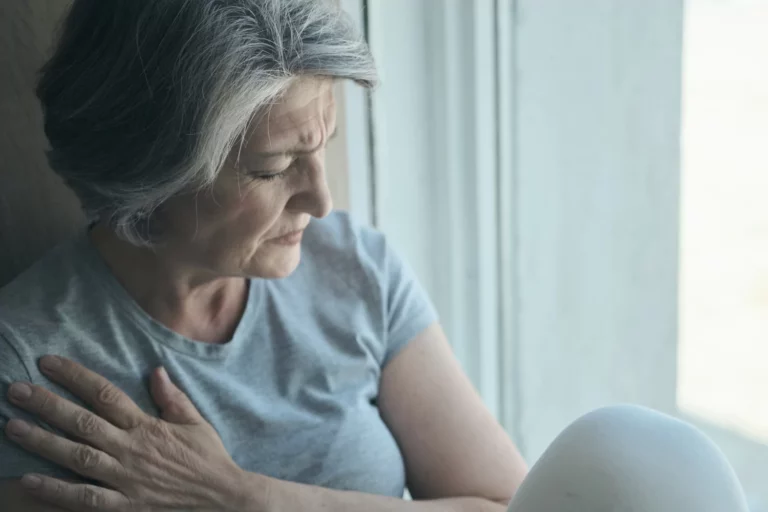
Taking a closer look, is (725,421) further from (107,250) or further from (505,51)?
(107,250)

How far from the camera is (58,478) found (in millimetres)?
993

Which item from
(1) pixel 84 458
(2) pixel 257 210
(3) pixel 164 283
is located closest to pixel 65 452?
(1) pixel 84 458

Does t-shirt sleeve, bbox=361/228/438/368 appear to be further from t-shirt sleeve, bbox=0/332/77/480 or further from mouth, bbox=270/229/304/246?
t-shirt sleeve, bbox=0/332/77/480

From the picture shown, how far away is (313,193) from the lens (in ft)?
3.43

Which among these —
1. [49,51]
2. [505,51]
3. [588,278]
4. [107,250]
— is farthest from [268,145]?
[588,278]

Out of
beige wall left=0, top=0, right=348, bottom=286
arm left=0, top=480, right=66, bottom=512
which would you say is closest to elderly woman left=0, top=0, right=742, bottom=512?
arm left=0, top=480, right=66, bottom=512

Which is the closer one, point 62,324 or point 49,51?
point 62,324

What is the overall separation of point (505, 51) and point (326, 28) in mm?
555

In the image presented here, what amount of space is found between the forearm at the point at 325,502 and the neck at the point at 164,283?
225mm

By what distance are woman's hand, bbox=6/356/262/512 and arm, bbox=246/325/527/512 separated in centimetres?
23

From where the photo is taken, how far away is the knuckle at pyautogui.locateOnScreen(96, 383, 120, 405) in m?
1.01

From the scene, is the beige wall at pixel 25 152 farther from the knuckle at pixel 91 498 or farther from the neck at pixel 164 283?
the knuckle at pixel 91 498

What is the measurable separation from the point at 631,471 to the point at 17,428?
2.27ft

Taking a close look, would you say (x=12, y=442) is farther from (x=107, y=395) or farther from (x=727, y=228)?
(x=727, y=228)
